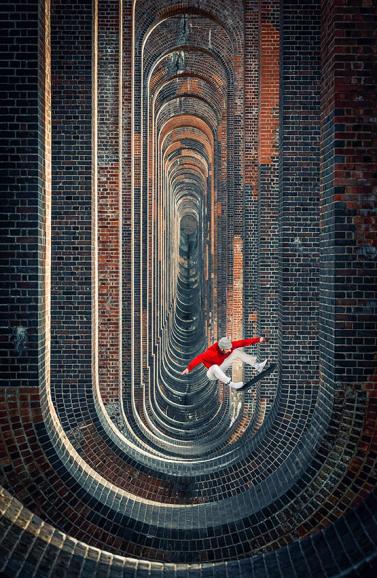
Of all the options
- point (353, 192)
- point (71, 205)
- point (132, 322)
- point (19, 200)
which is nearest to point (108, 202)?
point (71, 205)

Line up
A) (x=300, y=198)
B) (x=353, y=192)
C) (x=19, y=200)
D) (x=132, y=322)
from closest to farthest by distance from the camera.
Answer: (x=353, y=192), (x=19, y=200), (x=300, y=198), (x=132, y=322)

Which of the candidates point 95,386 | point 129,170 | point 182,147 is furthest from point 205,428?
point 182,147

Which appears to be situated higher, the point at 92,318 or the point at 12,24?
the point at 12,24

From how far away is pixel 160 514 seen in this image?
6.99m

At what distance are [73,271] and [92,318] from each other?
2.05ft

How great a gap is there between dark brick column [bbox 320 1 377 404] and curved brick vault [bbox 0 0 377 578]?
0.02 meters

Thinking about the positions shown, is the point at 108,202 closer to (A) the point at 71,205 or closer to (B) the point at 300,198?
(A) the point at 71,205

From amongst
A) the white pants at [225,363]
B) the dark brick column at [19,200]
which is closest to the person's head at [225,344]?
the white pants at [225,363]

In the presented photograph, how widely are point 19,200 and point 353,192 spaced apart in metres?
2.76

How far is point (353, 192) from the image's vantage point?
5.07 metres

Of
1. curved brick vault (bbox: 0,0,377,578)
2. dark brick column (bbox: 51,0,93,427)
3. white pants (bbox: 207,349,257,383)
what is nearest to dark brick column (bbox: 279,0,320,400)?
curved brick vault (bbox: 0,0,377,578)

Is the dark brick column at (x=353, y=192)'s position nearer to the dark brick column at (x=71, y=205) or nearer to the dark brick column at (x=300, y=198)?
the dark brick column at (x=300, y=198)

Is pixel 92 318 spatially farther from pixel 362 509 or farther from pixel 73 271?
pixel 362 509

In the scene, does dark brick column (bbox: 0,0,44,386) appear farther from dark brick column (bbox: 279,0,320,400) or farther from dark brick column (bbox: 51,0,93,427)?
dark brick column (bbox: 279,0,320,400)
